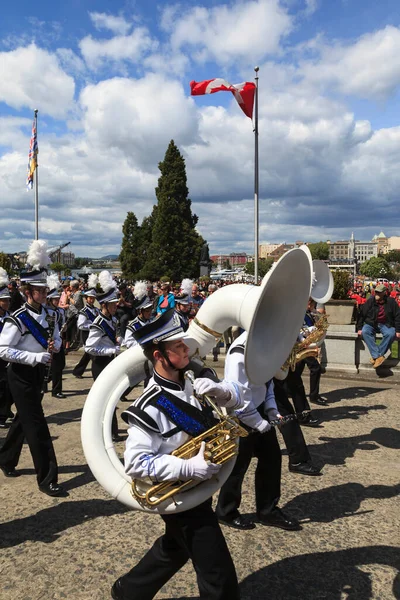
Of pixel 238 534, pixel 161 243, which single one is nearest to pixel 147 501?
pixel 238 534

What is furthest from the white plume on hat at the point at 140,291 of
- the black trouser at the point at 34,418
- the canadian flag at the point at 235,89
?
the canadian flag at the point at 235,89

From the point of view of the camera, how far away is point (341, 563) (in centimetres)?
366

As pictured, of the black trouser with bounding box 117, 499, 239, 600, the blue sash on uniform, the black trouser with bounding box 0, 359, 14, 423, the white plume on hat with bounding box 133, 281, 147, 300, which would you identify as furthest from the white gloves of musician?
the white plume on hat with bounding box 133, 281, 147, 300

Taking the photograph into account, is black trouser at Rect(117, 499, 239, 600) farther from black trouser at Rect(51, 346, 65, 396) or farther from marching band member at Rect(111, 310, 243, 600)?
black trouser at Rect(51, 346, 65, 396)

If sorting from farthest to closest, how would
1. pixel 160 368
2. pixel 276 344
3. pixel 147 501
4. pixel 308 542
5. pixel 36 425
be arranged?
1. pixel 36 425
2. pixel 308 542
3. pixel 276 344
4. pixel 160 368
5. pixel 147 501

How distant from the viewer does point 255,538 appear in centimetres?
403

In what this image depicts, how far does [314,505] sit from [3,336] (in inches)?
136

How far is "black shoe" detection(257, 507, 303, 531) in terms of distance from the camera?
13.6 feet

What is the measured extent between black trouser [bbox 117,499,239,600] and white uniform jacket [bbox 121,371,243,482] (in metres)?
0.37

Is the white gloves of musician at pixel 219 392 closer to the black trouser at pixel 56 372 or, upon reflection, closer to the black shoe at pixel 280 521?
the black shoe at pixel 280 521

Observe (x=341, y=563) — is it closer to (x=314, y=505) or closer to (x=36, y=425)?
(x=314, y=505)

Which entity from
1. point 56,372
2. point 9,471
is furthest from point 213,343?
point 56,372

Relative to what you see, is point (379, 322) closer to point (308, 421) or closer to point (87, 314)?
point (308, 421)

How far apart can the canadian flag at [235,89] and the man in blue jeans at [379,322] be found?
9.29m
